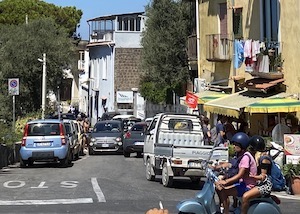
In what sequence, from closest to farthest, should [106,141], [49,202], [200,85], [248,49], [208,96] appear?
[49,202] → [248,49] → [208,96] → [106,141] → [200,85]

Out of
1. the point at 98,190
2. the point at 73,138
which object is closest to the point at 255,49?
the point at 73,138

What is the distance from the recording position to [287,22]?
22.1m

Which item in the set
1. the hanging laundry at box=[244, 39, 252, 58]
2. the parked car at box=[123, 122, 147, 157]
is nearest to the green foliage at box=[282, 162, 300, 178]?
the hanging laundry at box=[244, 39, 252, 58]

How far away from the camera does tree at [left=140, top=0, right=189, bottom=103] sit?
42000 millimetres

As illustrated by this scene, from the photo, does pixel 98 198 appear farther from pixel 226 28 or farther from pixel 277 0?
pixel 226 28

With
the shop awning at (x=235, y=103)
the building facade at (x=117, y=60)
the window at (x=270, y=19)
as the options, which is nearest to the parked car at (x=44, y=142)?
the shop awning at (x=235, y=103)

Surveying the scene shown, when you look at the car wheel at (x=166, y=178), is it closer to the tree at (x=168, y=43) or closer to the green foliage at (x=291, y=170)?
the green foliage at (x=291, y=170)

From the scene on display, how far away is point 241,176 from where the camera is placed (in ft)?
32.7

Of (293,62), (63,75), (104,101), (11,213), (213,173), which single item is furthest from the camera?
(104,101)

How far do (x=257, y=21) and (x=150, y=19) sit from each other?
751 inches

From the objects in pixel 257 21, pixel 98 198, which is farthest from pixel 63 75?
pixel 98 198

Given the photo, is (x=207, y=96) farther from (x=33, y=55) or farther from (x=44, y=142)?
(x=33, y=55)

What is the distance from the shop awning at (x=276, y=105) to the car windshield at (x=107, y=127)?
12.5 m

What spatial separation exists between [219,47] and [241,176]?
765 inches
